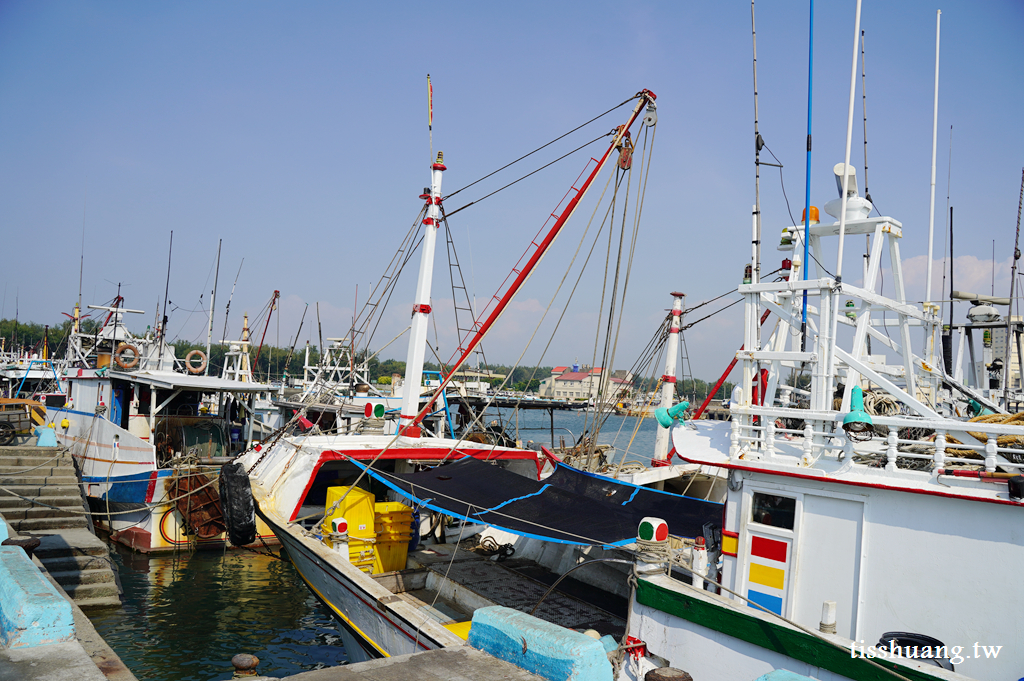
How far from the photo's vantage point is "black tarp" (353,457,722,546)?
7957 millimetres

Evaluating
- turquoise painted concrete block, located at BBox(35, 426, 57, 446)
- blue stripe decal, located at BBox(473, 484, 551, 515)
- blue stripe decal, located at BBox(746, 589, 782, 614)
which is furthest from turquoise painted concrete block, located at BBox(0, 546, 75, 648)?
turquoise painted concrete block, located at BBox(35, 426, 57, 446)

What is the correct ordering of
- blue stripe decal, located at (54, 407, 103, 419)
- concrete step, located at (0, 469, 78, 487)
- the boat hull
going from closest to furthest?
the boat hull < concrete step, located at (0, 469, 78, 487) < blue stripe decal, located at (54, 407, 103, 419)

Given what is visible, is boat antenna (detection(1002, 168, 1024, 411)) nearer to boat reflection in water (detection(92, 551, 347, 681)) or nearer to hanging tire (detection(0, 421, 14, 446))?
boat reflection in water (detection(92, 551, 347, 681))

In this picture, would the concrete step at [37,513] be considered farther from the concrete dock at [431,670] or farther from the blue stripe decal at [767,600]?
the blue stripe decal at [767,600]

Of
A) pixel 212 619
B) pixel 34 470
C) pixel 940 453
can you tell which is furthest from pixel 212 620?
pixel 940 453

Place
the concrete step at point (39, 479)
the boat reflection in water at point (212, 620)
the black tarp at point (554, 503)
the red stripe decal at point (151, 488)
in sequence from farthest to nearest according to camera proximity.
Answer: the red stripe decal at point (151, 488) < the concrete step at point (39, 479) < the boat reflection in water at point (212, 620) < the black tarp at point (554, 503)

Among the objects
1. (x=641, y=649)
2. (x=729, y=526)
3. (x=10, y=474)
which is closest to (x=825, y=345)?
(x=729, y=526)

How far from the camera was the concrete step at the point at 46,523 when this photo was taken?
12898 millimetres

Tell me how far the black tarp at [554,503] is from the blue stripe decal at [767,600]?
1.38 metres

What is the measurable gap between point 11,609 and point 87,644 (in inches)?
84.1

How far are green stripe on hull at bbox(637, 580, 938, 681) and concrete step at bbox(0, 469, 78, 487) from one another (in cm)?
1448

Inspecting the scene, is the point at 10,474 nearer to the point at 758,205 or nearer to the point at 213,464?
the point at 213,464

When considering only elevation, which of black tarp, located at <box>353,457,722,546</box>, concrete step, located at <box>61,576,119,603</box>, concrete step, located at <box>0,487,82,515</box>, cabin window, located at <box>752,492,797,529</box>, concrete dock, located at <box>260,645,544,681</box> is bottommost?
concrete step, located at <box>61,576,119,603</box>

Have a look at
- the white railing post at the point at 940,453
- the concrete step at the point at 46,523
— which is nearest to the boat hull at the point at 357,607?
the white railing post at the point at 940,453
